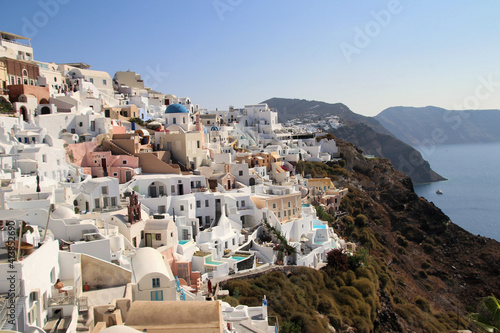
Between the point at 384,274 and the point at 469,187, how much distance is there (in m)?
72.4

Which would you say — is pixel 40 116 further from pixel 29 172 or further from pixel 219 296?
pixel 219 296

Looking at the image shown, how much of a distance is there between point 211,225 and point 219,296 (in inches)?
296

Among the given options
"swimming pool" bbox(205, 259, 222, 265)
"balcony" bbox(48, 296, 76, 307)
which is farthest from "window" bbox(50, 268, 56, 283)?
"swimming pool" bbox(205, 259, 222, 265)

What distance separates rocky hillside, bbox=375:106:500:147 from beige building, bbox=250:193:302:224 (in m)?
104

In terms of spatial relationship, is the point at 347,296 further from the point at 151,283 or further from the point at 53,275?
the point at 53,275

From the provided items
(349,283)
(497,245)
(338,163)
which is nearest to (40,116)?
(349,283)

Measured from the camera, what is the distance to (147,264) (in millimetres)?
16500

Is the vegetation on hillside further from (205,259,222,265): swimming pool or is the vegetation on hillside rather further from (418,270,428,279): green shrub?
(205,259,222,265): swimming pool

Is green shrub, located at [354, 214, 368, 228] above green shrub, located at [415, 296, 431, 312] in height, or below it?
above

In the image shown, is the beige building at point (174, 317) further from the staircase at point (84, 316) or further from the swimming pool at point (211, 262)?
the swimming pool at point (211, 262)

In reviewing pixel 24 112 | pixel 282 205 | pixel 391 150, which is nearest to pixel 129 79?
Result: pixel 24 112

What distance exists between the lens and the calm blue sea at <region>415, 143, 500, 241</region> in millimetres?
68994

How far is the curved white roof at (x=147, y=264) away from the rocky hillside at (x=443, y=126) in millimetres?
120204

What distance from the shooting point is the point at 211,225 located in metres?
27.6
